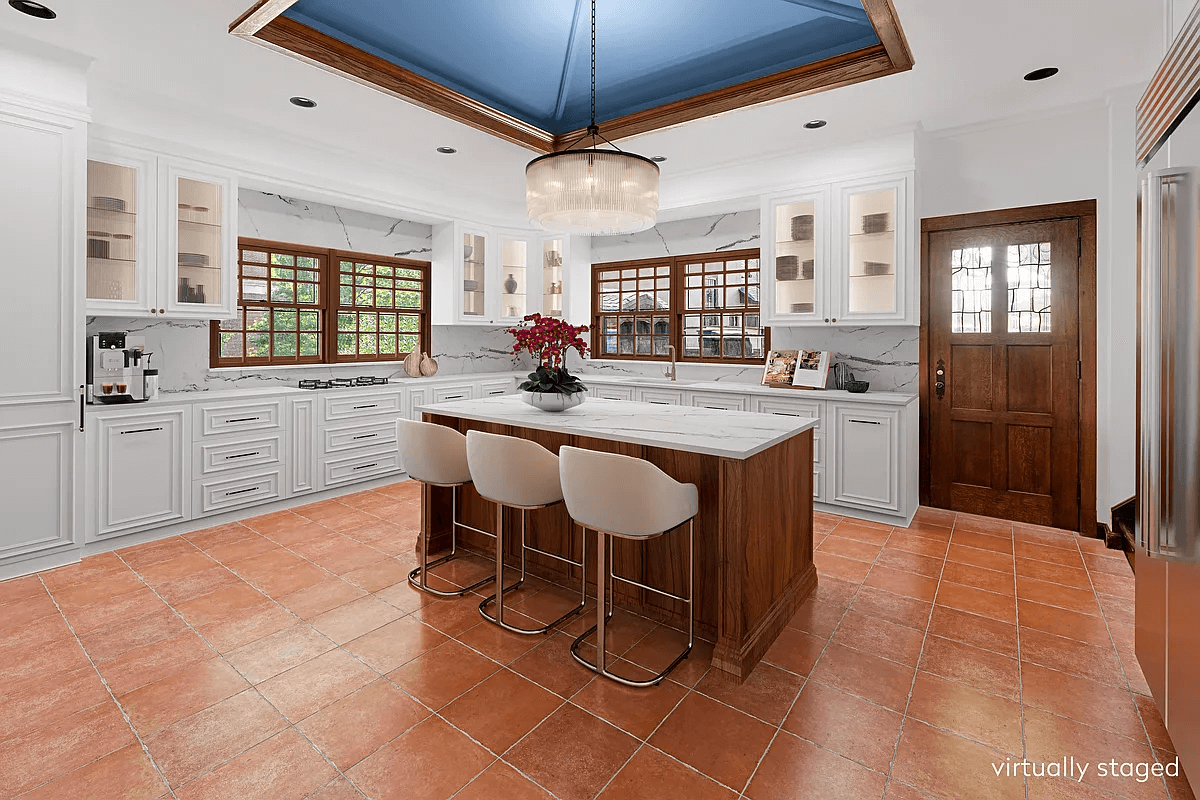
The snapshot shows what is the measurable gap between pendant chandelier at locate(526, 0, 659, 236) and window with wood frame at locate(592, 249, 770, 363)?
8.40ft

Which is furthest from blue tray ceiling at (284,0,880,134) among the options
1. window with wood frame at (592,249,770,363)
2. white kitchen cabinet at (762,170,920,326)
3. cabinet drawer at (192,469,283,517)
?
cabinet drawer at (192,469,283,517)

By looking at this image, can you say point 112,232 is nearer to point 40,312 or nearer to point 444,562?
point 40,312

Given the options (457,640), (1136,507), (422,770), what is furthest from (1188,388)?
(457,640)

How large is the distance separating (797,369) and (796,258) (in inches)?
35.7

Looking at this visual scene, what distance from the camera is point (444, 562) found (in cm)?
Result: 348

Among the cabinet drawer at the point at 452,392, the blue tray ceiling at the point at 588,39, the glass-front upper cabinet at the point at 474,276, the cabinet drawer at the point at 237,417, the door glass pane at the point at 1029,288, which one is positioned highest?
the blue tray ceiling at the point at 588,39

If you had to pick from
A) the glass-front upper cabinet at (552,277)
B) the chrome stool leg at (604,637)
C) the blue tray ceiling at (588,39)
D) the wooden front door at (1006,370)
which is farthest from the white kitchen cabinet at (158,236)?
the wooden front door at (1006,370)

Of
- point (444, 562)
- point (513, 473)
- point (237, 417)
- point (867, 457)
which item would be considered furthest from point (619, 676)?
point (237, 417)

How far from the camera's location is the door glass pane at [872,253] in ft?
14.4

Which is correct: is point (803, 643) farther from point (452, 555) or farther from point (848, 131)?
point (848, 131)

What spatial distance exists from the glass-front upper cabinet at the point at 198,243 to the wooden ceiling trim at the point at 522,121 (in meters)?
1.51

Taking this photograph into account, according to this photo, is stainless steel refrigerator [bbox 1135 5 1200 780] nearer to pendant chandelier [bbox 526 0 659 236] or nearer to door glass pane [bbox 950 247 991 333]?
pendant chandelier [bbox 526 0 659 236]

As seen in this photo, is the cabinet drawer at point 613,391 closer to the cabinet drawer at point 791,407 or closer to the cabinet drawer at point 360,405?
the cabinet drawer at point 791,407

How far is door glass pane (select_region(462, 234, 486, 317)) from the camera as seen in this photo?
6098 mm
